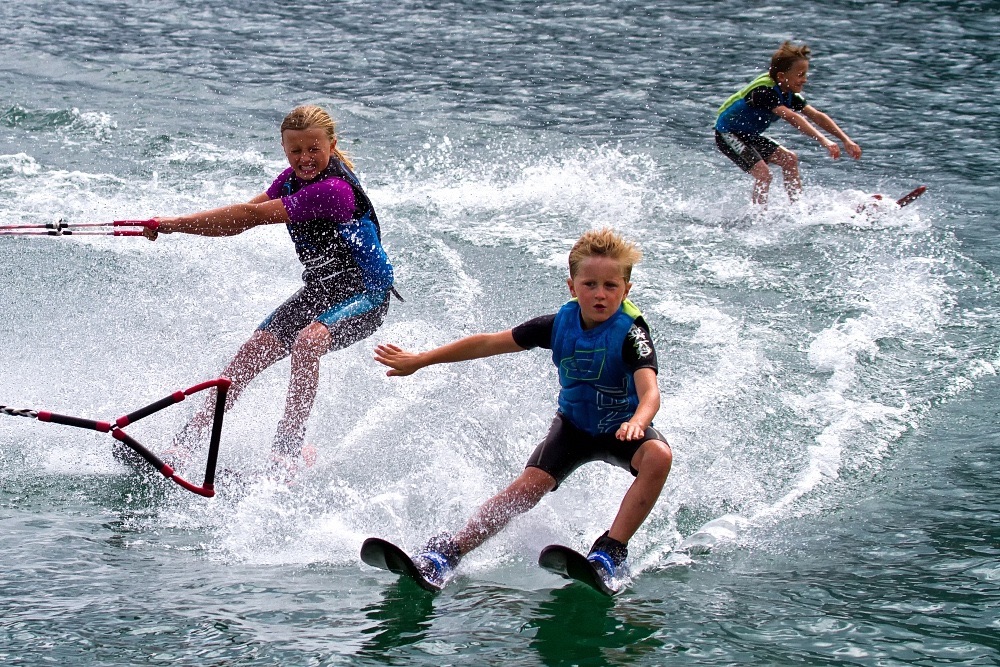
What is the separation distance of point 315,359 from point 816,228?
5.37 metres

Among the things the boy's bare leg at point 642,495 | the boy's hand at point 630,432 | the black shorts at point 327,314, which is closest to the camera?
the boy's hand at point 630,432

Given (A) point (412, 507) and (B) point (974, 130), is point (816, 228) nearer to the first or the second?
(B) point (974, 130)

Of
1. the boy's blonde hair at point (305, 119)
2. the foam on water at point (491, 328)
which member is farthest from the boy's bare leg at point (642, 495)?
the boy's blonde hair at point (305, 119)

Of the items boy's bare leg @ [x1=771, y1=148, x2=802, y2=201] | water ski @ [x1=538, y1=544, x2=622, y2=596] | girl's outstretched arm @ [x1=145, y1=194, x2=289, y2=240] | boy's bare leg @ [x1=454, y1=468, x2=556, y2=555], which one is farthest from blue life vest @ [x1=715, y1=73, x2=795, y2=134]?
water ski @ [x1=538, y1=544, x2=622, y2=596]

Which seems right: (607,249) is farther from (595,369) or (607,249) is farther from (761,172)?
(761,172)

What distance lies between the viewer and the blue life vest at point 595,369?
4922mm

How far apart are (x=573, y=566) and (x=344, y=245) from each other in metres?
2.30

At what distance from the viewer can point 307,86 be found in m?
14.8

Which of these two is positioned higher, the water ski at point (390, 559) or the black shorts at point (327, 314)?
the black shorts at point (327, 314)

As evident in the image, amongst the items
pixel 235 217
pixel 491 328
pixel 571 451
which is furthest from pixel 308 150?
pixel 491 328

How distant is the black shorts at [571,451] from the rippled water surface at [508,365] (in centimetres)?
40

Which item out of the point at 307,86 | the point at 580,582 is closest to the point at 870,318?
the point at 580,582

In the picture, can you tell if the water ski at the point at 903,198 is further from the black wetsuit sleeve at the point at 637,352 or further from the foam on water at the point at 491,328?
the black wetsuit sleeve at the point at 637,352

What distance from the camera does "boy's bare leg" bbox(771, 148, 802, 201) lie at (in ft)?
34.2
